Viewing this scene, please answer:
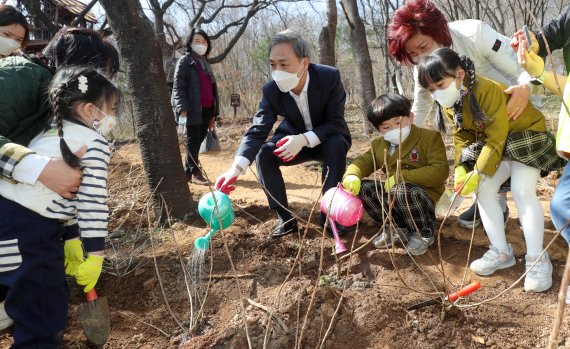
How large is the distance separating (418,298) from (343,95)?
1276 millimetres

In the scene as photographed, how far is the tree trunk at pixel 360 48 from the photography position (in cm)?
559

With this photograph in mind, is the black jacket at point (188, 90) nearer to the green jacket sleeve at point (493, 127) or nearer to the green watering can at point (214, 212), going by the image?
the green watering can at point (214, 212)

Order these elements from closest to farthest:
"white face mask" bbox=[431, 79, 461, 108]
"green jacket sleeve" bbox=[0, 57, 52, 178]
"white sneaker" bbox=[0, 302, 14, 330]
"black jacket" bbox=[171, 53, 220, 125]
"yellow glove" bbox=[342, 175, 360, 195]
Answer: "green jacket sleeve" bbox=[0, 57, 52, 178] → "white sneaker" bbox=[0, 302, 14, 330] → "white face mask" bbox=[431, 79, 461, 108] → "yellow glove" bbox=[342, 175, 360, 195] → "black jacket" bbox=[171, 53, 220, 125]

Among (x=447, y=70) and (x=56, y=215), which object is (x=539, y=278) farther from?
(x=56, y=215)

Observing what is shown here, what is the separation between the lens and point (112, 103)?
67.5 inches

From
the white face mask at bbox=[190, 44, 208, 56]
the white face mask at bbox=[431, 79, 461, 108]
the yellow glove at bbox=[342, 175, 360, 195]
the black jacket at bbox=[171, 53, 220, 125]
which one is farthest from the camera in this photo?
the white face mask at bbox=[190, 44, 208, 56]

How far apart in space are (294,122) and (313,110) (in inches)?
5.9

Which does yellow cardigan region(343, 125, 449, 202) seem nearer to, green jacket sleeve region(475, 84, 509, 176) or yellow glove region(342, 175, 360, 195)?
yellow glove region(342, 175, 360, 195)

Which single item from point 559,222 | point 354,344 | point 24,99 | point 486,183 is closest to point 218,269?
point 354,344

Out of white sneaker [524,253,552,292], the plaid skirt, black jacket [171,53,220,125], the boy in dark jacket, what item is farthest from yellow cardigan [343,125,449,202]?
black jacket [171,53,220,125]

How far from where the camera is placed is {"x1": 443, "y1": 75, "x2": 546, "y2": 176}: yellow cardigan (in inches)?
75.1

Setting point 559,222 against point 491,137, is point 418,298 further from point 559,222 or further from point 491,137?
point 491,137

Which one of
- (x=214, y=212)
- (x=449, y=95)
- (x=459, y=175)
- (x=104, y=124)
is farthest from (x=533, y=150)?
(x=104, y=124)

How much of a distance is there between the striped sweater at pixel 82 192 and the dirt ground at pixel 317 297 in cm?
28
